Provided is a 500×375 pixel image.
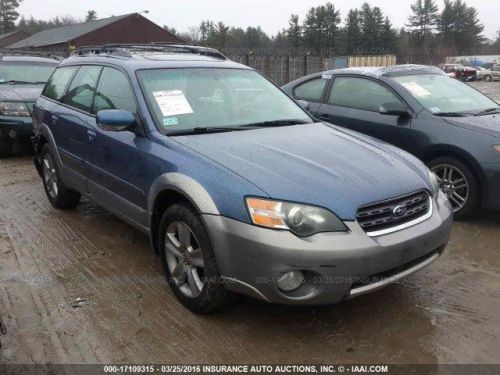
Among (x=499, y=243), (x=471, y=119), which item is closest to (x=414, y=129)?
(x=471, y=119)

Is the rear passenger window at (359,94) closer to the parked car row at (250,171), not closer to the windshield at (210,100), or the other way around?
the parked car row at (250,171)

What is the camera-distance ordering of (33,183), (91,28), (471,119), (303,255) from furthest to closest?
(91,28) → (33,183) → (471,119) → (303,255)

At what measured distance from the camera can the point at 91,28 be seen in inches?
1732

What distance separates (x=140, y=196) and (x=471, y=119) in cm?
351

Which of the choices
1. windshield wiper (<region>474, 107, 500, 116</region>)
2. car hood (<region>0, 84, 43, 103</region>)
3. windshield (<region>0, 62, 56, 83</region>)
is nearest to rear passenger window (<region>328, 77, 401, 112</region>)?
windshield wiper (<region>474, 107, 500, 116</region>)

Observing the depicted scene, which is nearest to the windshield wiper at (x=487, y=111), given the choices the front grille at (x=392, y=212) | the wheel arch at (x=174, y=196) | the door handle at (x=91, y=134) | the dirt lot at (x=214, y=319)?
the dirt lot at (x=214, y=319)

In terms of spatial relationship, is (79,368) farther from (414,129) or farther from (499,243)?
(414,129)

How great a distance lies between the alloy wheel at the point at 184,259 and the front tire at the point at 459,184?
9.80ft

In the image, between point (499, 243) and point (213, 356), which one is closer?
point (213, 356)

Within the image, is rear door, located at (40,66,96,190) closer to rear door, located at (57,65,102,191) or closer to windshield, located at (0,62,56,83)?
rear door, located at (57,65,102,191)

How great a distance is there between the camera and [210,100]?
3.81m

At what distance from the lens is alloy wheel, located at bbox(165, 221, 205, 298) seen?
3033 millimetres

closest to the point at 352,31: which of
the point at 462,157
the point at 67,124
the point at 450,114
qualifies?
the point at 450,114

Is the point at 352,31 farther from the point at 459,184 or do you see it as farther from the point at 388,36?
the point at 459,184
